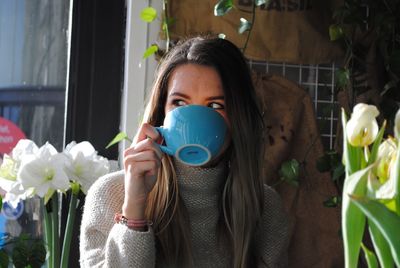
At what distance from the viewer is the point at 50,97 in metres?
1.55

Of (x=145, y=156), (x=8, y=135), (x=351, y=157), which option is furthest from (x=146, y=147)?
(x=8, y=135)

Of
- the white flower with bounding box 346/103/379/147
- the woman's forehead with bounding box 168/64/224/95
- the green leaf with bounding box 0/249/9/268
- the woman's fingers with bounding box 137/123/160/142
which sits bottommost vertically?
the green leaf with bounding box 0/249/9/268

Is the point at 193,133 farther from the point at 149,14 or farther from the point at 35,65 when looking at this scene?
the point at 35,65

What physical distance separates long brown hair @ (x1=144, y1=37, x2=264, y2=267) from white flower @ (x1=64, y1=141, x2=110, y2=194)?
167mm

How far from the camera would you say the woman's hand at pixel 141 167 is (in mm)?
832

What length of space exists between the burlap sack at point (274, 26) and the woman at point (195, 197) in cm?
45

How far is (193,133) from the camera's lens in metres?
0.76

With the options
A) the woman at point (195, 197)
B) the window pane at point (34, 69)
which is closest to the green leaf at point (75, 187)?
the woman at point (195, 197)

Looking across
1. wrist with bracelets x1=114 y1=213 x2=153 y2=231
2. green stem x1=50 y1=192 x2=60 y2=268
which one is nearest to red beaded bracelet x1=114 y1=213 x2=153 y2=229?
wrist with bracelets x1=114 y1=213 x2=153 y2=231

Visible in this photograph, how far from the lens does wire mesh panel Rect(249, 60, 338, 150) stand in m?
1.52

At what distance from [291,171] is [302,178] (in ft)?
0.40

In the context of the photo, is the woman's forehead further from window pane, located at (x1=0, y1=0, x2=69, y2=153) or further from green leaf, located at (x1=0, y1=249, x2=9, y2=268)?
window pane, located at (x1=0, y1=0, x2=69, y2=153)

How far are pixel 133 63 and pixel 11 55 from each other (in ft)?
0.93

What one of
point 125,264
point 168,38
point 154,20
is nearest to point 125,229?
point 125,264
